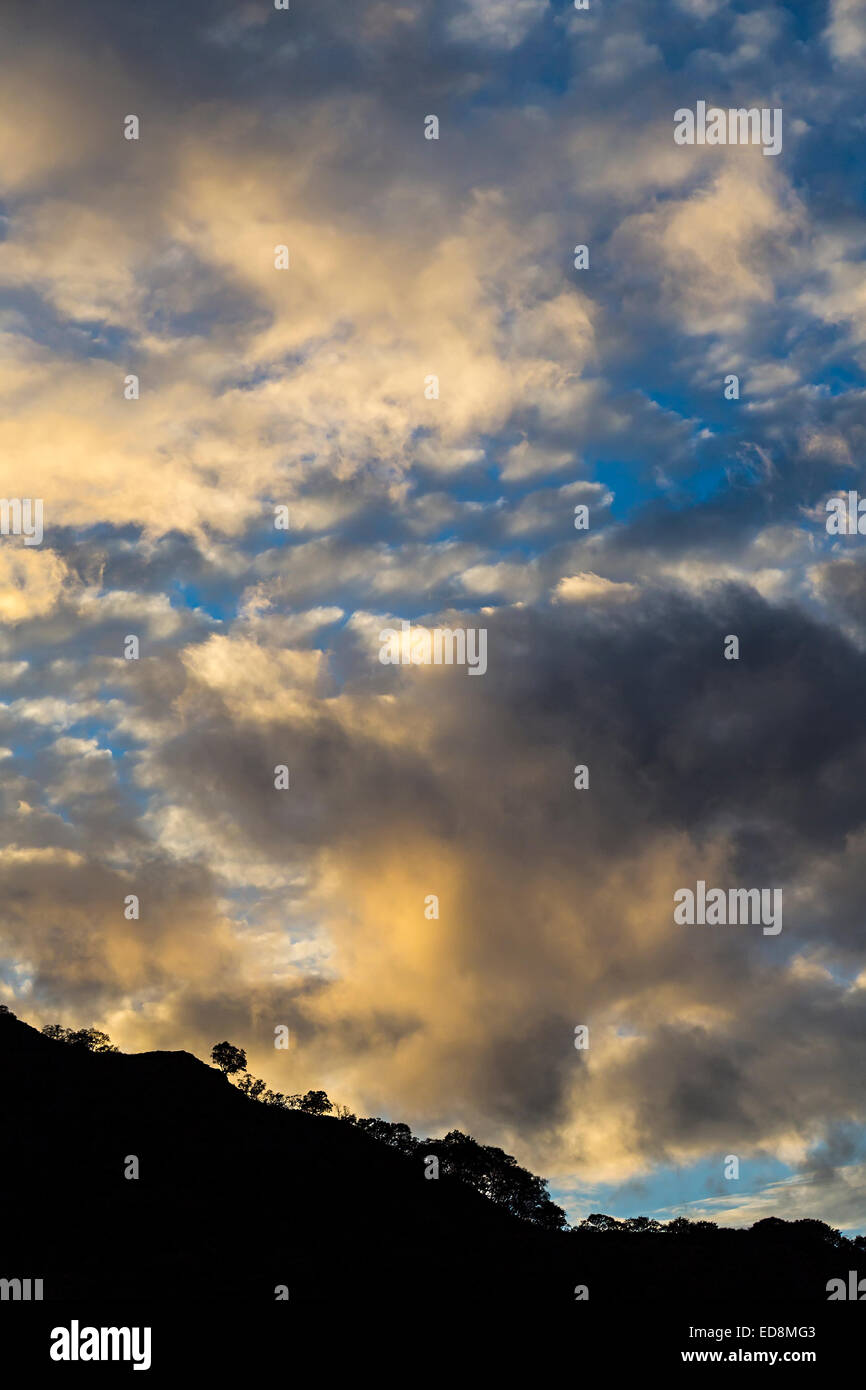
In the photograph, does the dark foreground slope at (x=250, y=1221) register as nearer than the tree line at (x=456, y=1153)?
Yes

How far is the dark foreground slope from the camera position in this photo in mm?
93438

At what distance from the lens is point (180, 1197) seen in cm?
10975

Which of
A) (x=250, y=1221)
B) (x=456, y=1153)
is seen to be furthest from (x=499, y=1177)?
(x=250, y=1221)

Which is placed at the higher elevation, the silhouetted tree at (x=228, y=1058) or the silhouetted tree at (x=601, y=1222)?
the silhouetted tree at (x=228, y=1058)

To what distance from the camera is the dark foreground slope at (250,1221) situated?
93.4m

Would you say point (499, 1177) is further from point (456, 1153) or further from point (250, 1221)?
point (250, 1221)

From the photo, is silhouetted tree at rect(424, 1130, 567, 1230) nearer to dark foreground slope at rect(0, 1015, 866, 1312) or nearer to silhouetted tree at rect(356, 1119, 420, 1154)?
silhouetted tree at rect(356, 1119, 420, 1154)

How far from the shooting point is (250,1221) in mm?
108125

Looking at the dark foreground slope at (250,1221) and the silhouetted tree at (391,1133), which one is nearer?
the dark foreground slope at (250,1221)

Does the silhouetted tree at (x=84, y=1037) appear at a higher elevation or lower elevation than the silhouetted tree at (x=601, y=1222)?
higher

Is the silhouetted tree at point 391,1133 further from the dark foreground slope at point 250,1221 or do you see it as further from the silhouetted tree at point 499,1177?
the dark foreground slope at point 250,1221

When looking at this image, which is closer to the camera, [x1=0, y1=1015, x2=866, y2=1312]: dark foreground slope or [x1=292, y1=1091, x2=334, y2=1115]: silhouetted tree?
[x1=0, y1=1015, x2=866, y2=1312]: dark foreground slope

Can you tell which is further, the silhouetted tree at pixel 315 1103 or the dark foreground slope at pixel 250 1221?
the silhouetted tree at pixel 315 1103
